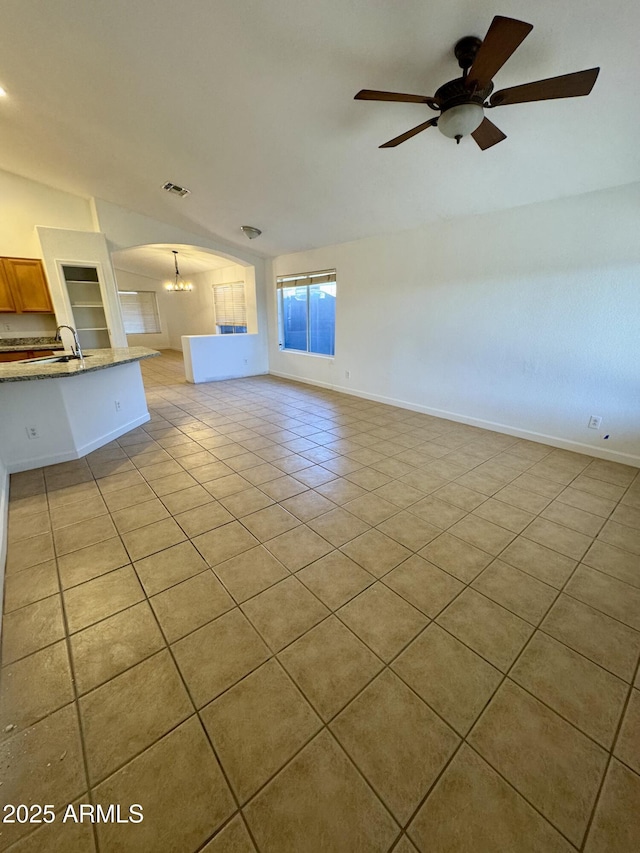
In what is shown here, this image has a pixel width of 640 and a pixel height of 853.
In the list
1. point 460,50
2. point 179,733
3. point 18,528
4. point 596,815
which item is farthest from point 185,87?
point 596,815

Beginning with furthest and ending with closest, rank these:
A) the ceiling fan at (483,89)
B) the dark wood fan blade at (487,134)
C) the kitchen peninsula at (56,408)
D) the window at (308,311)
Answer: the window at (308,311), the kitchen peninsula at (56,408), the dark wood fan blade at (487,134), the ceiling fan at (483,89)

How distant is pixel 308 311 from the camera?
611cm

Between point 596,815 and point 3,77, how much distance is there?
5.47m

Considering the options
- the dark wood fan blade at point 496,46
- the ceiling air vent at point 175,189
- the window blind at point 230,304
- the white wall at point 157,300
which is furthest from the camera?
the white wall at point 157,300

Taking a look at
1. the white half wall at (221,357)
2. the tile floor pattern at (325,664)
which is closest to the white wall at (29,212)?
the white half wall at (221,357)

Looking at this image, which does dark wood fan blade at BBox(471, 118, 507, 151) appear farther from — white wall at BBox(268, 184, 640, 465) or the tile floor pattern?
the tile floor pattern

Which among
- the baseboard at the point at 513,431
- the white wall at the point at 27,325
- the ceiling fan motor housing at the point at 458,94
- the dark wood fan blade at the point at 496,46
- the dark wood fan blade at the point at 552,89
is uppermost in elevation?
the ceiling fan motor housing at the point at 458,94

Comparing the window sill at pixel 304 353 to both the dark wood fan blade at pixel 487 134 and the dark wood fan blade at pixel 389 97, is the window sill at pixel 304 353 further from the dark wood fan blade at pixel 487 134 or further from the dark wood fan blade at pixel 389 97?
the dark wood fan blade at pixel 389 97

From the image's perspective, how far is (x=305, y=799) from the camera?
973 mm

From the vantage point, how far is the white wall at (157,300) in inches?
372

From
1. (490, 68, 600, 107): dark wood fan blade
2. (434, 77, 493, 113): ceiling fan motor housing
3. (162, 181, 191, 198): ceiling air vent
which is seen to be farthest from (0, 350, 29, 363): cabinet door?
(490, 68, 600, 107): dark wood fan blade

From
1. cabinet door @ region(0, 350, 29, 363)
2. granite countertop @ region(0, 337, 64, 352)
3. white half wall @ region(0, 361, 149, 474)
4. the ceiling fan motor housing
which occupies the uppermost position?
the ceiling fan motor housing

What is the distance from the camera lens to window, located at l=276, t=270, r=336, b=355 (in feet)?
18.3

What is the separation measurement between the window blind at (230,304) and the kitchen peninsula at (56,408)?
14.6 ft
